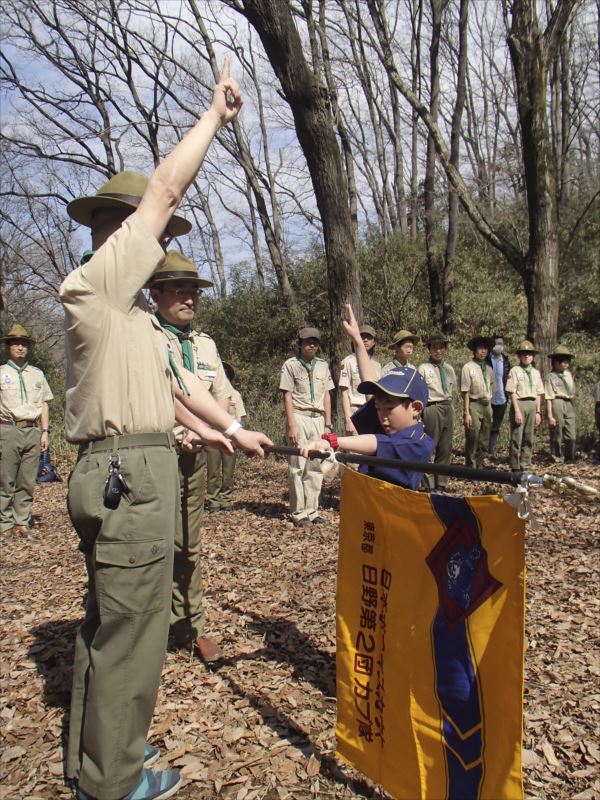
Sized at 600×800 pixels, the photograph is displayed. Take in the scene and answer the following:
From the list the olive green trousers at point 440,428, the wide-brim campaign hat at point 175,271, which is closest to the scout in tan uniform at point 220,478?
the olive green trousers at point 440,428

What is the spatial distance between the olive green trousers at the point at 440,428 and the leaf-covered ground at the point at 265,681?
2834mm

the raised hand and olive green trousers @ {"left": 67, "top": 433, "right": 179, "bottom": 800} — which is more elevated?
the raised hand

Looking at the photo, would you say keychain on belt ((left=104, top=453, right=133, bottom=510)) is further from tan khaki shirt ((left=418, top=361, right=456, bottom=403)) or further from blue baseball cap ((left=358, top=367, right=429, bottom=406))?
tan khaki shirt ((left=418, top=361, right=456, bottom=403))

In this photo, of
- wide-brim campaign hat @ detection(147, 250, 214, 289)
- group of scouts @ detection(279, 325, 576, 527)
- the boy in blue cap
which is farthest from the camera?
group of scouts @ detection(279, 325, 576, 527)

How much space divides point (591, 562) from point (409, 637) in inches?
183

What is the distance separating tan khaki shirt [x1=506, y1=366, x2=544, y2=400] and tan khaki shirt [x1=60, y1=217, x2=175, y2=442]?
378 inches

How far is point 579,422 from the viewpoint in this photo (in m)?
13.6

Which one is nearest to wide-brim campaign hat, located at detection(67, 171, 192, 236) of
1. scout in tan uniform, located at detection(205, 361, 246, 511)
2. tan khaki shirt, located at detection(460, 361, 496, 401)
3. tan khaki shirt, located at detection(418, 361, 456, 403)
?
scout in tan uniform, located at detection(205, 361, 246, 511)

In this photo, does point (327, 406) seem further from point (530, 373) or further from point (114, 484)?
point (114, 484)

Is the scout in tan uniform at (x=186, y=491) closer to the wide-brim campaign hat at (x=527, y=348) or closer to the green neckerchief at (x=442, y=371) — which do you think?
the green neckerchief at (x=442, y=371)

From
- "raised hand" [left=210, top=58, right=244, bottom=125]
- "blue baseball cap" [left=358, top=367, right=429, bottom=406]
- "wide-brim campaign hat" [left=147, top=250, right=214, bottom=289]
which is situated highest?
"raised hand" [left=210, top=58, right=244, bottom=125]

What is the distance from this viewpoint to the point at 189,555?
13.6 ft

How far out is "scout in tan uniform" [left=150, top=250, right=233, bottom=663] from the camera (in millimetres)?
3981

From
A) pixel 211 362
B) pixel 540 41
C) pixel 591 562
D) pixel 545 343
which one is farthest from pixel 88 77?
pixel 591 562
